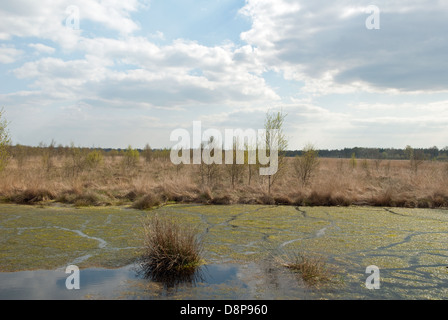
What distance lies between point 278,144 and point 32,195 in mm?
12172

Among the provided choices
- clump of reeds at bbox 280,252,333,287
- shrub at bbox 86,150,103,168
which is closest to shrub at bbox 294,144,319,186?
clump of reeds at bbox 280,252,333,287

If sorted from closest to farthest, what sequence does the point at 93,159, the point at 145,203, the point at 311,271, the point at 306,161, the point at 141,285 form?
the point at 141,285 < the point at 311,271 < the point at 145,203 < the point at 306,161 < the point at 93,159

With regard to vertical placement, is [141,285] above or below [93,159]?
below

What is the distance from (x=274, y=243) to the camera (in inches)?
295

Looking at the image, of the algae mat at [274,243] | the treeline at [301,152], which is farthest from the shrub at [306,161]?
the algae mat at [274,243]

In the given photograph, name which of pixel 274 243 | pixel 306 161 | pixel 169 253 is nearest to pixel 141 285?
pixel 169 253

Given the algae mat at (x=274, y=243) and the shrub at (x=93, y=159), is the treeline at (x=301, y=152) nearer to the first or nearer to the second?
the shrub at (x=93, y=159)

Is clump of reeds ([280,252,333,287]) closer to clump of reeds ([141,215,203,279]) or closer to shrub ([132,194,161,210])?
clump of reeds ([141,215,203,279])

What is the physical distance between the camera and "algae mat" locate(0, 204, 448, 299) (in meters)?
5.23

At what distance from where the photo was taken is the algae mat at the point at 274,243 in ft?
17.1

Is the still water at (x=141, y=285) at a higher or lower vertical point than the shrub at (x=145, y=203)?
lower

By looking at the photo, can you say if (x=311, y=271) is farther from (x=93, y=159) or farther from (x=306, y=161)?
(x=93, y=159)

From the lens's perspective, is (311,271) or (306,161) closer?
(311,271)
